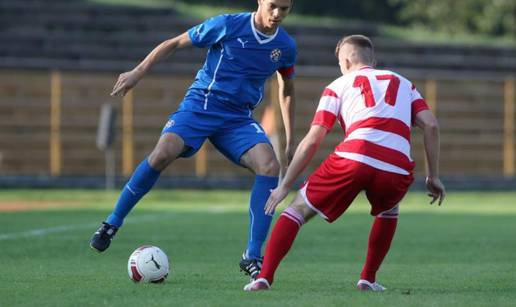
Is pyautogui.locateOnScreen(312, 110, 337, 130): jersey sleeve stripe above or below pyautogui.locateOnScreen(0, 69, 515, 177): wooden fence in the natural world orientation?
above

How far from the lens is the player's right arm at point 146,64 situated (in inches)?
344

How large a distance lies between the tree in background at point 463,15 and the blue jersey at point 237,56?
2932cm

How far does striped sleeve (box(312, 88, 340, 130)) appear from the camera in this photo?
7.18m

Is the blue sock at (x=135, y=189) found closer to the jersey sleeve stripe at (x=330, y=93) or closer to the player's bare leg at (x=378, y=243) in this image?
the player's bare leg at (x=378, y=243)

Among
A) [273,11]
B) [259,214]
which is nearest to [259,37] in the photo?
[273,11]

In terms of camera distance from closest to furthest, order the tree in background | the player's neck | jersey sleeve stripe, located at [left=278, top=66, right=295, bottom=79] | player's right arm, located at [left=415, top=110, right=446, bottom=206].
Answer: player's right arm, located at [left=415, top=110, right=446, bottom=206], the player's neck, jersey sleeve stripe, located at [left=278, top=66, right=295, bottom=79], the tree in background

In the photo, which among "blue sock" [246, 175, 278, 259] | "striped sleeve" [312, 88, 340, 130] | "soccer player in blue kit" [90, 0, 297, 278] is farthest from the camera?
"soccer player in blue kit" [90, 0, 297, 278]

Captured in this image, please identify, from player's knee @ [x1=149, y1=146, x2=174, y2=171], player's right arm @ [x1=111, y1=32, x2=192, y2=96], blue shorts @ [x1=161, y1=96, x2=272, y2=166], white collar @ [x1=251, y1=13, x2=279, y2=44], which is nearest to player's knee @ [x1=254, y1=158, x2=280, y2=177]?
blue shorts @ [x1=161, y1=96, x2=272, y2=166]

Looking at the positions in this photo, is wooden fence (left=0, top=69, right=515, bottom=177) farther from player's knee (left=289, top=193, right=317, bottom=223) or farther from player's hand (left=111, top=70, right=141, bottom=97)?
player's knee (left=289, top=193, right=317, bottom=223)

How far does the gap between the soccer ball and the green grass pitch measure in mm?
108

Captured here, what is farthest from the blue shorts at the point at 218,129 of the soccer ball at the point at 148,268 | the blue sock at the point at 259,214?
the soccer ball at the point at 148,268

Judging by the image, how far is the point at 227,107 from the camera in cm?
918

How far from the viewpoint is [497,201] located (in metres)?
25.3

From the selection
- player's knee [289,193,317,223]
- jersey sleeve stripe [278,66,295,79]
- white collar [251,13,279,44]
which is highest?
white collar [251,13,279,44]
